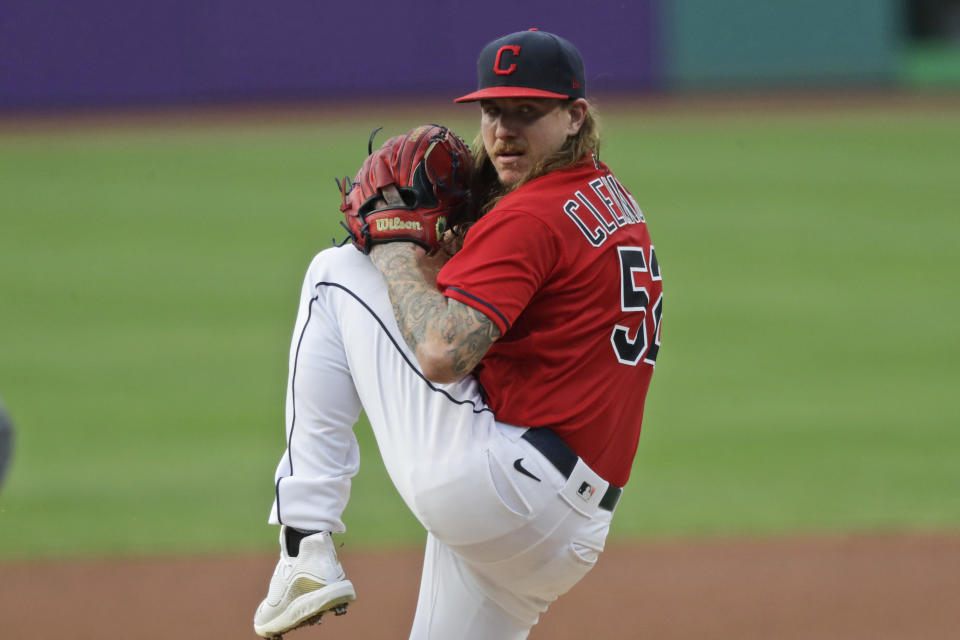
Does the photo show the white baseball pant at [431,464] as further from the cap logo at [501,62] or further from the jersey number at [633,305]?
the cap logo at [501,62]

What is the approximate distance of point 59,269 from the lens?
12.9 metres

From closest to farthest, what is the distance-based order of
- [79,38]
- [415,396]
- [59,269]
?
[415,396], [59,269], [79,38]

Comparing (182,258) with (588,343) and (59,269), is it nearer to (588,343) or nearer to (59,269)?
(59,269)

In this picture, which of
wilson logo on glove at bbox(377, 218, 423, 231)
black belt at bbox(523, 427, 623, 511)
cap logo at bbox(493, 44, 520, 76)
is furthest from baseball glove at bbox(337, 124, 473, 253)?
black belt at bbox(523, 427, 623, 511)

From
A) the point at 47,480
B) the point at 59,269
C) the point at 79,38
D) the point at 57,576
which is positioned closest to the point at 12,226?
the point at 59,269

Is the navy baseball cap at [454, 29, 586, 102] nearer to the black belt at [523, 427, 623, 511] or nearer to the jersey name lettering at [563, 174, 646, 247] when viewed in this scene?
the jersey name lettering at [563, 174, 646, 247]

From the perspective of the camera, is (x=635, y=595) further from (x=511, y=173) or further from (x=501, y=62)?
(x=501, y=62)

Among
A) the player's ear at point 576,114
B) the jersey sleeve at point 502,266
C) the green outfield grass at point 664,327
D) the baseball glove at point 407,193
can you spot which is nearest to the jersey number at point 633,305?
the jersey sleeve at point 502,266

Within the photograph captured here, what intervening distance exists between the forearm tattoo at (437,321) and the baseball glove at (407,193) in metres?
0.13

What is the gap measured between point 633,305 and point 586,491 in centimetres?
44

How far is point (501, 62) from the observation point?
2.90m

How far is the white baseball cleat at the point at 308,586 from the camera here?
2957 millimetres

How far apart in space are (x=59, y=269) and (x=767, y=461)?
26.2 feet

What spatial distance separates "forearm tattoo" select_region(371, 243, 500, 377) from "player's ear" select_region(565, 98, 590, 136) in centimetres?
51
